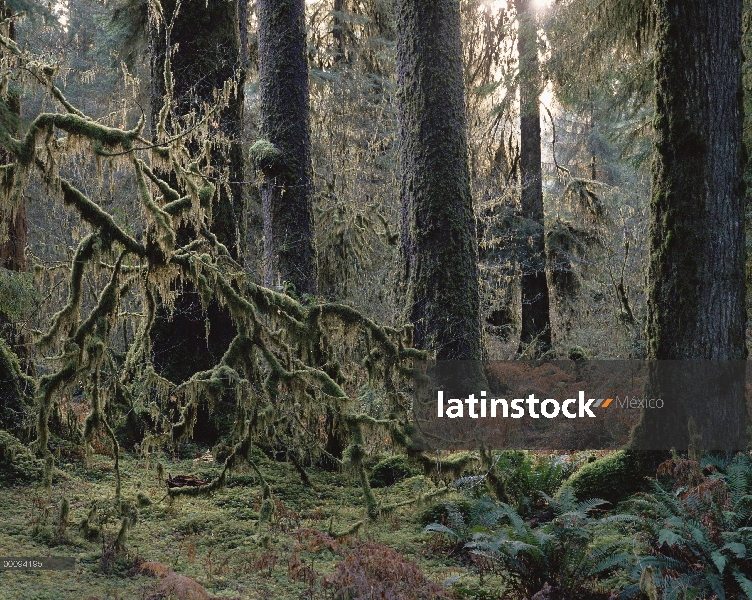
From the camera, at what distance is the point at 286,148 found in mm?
9461

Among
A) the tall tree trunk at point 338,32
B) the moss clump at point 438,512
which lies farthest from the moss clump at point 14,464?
the tall tree trunk at point 338,32

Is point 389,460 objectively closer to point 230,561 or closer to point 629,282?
point 230,561

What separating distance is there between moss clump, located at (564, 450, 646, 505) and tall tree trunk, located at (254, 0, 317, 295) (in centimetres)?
453

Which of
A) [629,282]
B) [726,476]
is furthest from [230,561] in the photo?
[629,282]

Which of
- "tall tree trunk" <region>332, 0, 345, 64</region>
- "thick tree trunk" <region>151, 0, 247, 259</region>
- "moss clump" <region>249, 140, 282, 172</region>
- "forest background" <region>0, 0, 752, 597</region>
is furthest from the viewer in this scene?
"tall tree trunk" <region>332, 0, 345, 64</region>

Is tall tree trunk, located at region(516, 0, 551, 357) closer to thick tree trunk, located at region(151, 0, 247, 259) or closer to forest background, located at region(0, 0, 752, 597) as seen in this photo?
forest background, located at region(0, 0, 752, 597)

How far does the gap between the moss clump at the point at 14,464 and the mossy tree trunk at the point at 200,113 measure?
5.32 feet

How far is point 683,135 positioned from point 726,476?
296 centimetres

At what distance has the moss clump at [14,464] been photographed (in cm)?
603

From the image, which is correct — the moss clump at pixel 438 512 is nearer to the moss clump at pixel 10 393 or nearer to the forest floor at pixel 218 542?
the forest floor at pixel 218 542

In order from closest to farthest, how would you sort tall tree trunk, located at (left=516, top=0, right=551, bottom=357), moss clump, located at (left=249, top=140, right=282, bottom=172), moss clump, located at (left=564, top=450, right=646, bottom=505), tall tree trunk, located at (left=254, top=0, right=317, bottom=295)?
1. moss clump, located at (left=564, top=450, right=646, bottom=505)
2. moss clump, located at (left=249, top=140, right=282, bottom=172)
3. tall tree trunk, located at (left=254, top=0, right=317, bottom=295)
4. tall tree trunk, located at (left=516, top=0, right=551, bottom=357)

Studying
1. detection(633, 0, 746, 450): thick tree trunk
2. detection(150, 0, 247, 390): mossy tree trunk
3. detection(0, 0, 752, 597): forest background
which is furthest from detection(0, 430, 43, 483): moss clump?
detection(633, 0, 746, 450): thick tree trunk

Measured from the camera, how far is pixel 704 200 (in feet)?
20.0

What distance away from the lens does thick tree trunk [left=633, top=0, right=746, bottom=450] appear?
6.09m
